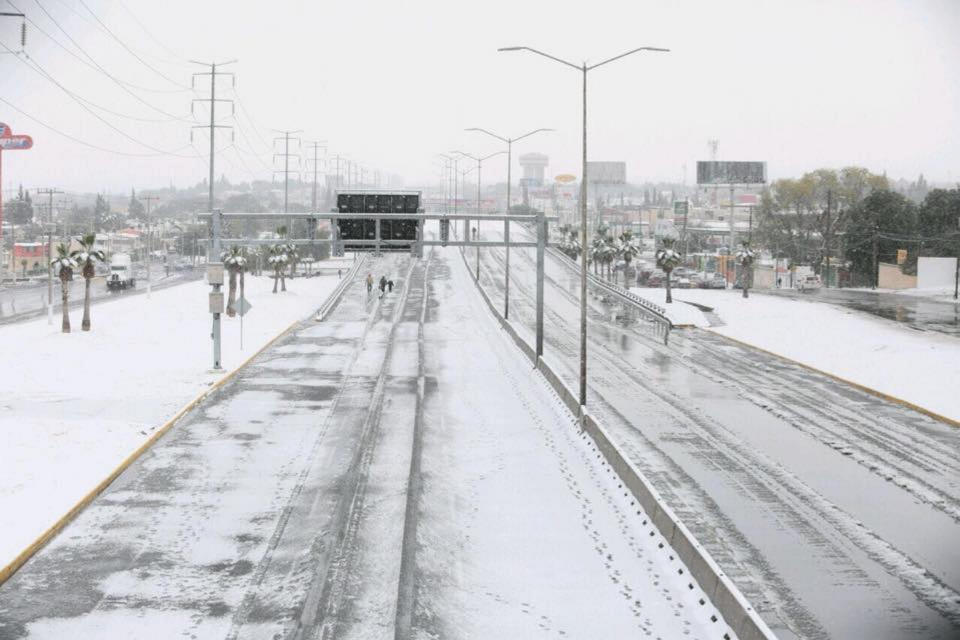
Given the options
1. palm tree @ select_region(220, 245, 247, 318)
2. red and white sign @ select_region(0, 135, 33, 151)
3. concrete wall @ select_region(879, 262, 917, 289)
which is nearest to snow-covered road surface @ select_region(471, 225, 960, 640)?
red and white sign @ select_region(0, 135, 33, 151)

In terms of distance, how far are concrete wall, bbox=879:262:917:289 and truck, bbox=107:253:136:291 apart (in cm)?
7484

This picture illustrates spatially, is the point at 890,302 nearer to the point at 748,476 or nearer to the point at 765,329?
the point at 765,329

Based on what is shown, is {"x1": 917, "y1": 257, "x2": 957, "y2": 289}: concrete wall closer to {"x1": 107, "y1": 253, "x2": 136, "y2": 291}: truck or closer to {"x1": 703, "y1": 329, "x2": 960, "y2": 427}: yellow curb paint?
{"x1": 703, "y1": 329, "x2": 960, "y2": 427}: yellow curb paint

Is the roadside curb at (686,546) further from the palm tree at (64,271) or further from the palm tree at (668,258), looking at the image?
the palm tree at (668,258)

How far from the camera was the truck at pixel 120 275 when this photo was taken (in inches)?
4126

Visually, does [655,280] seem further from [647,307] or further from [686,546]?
[686,546]

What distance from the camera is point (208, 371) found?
141 ft

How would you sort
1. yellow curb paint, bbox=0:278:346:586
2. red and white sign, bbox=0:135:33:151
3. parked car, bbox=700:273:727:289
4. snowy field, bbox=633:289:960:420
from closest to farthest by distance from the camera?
yellow curb paint, bbox=0:278:346:586 < red and white sign, bbox=0:135:33:151 < snowy field, bbox=633:289:960:420 < parked car, bbox=700:273:727:289

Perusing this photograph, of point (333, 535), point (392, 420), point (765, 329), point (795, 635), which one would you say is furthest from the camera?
point (765, 329)

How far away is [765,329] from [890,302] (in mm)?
26088

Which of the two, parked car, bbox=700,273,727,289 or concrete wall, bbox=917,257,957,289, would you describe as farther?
parked car, bbox=700,273,727,289

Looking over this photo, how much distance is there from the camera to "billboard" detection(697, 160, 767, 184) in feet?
605

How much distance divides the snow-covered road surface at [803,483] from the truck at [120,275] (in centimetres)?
6862

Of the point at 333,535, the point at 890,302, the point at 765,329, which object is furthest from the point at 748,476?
the point at 890,302
